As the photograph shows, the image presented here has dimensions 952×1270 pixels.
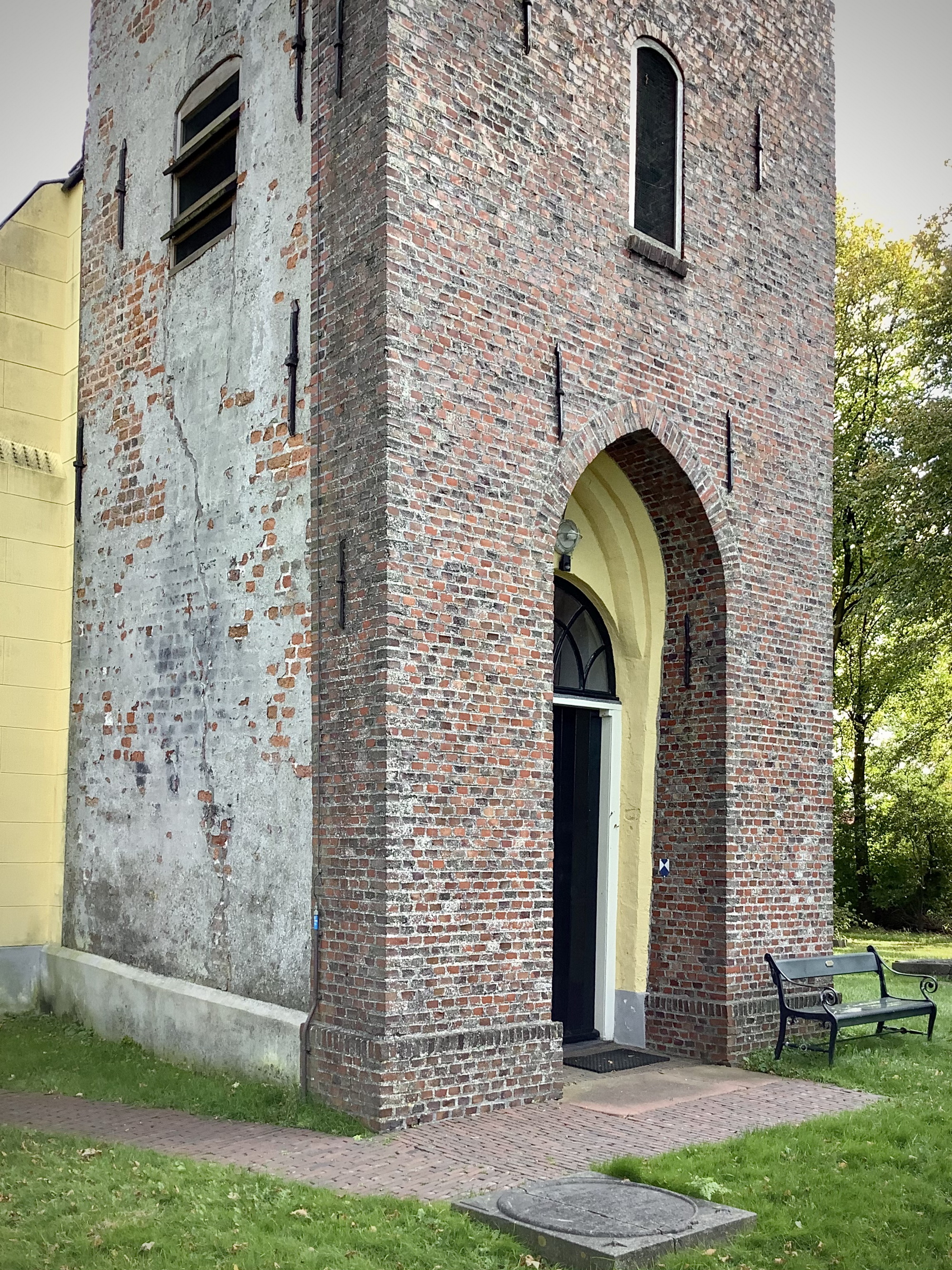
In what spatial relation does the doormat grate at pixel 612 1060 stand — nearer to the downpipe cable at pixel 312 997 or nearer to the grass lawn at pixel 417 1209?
the grass lawn at pixel 417 1209

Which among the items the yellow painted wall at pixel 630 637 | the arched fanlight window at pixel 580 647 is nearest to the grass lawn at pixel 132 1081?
the yellow painted wall at pixel 630 637

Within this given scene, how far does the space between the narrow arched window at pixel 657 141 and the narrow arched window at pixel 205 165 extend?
297 centimetres

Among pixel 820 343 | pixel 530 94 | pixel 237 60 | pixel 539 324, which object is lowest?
pixel 539 324

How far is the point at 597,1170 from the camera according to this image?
6.13 m

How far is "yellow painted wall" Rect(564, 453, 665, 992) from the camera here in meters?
9.66

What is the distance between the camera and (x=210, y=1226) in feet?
17.2

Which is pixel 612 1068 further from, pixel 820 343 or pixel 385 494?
pixel 820 343

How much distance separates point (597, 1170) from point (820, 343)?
7.32 metres

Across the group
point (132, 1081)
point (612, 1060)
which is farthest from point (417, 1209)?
point (612, 1060)

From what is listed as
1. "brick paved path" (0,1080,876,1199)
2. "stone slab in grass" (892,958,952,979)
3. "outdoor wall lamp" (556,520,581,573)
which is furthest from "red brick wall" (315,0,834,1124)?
"stone slab in grass" (892,958,952,979)

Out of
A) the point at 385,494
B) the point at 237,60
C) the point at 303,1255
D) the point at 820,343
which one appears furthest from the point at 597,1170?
the point at 237,60

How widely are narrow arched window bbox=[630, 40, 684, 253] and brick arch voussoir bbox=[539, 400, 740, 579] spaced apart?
55.8 inches

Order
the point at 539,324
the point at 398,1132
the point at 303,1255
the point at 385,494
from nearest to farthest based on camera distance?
the point at 303,1255, the point at 398,1132, the point at 385,494, the point at 539,324

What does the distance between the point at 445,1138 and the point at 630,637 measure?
4363 mm
